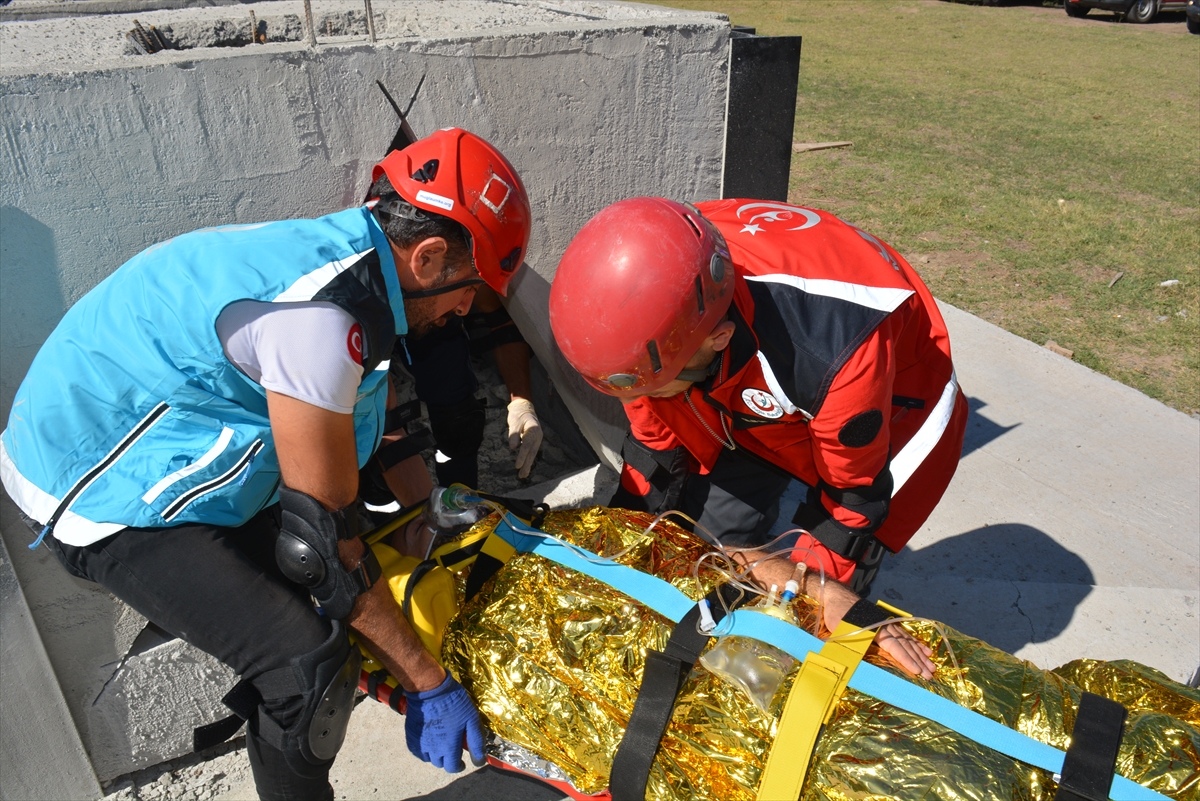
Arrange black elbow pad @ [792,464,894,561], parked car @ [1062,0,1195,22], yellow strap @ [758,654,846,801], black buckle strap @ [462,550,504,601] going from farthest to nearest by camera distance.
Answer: parked car @ [1062,0,1195,22], black elbow pad @ [792,464,894,561], black buckle strap @ [462,550,504,601], yellow strap @ [758,654,846,801]

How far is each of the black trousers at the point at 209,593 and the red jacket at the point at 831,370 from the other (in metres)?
1.24

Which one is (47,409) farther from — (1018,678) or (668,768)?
(1018,678)

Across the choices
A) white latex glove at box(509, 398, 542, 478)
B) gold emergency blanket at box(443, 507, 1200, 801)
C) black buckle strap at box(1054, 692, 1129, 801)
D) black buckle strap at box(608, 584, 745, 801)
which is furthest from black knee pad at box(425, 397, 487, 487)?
black buckle strap at box(1054, 692, 1129, 801)

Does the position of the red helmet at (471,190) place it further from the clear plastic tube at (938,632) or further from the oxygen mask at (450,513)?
the clear plastic tube at (938,632)

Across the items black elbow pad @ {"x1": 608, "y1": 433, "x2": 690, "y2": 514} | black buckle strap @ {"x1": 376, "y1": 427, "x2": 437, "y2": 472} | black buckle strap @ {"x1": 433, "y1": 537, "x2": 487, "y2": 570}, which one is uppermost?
black buckle strap @ {"x1": 433, "y1": 537, "x2": 487, "y2": 570}

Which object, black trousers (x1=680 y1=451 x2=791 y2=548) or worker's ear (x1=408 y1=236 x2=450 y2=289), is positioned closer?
worker's ear (x1=408 y1=236 x2=450 y2=289)

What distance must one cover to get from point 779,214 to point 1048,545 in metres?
2.12

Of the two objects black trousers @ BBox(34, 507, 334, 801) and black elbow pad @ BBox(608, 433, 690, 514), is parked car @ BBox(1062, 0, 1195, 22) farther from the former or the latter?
black trousers @ BBox(34, 507, 334, 801)

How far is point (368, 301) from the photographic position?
1888mm

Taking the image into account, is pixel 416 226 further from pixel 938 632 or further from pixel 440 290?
pixel 938 632

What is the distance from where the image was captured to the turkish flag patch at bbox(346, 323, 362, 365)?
1776 millimetres

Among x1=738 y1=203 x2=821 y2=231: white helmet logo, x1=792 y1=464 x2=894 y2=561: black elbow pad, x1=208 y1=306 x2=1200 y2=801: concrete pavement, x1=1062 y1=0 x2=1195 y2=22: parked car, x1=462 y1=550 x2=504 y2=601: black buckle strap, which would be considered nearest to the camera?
x1=462 y1=550 x2=504 y2=601: black buckle strap

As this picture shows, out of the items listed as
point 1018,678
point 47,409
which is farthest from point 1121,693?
point 47,409

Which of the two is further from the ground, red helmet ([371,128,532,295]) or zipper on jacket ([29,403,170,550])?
red helmet ([371,128,532,295])
